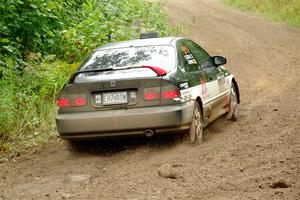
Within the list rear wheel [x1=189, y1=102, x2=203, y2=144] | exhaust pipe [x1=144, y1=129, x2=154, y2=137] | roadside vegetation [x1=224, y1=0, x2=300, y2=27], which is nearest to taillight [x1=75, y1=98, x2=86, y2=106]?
exhaust pipe [x1=144, y1=129, x2=154, y2=137]

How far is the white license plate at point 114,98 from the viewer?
268 inches

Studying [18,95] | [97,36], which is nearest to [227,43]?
[97,36]

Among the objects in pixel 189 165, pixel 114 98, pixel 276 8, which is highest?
pixel 114 98

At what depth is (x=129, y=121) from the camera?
672 cm

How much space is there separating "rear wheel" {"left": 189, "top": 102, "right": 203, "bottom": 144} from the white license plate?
3.01ft

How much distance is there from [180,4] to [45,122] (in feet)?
75.4

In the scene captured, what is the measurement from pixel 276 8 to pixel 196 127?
22927 mm

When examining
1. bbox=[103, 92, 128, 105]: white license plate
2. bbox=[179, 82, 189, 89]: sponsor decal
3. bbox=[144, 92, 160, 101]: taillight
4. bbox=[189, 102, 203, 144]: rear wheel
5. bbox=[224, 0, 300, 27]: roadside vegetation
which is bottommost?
bbox=[224, 0, 300, 27]: roadside vegetation

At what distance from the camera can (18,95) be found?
30.8 ft

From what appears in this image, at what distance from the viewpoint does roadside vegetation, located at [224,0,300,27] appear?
26056 mm

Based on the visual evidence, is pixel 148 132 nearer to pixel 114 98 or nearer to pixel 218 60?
pixel 114 98

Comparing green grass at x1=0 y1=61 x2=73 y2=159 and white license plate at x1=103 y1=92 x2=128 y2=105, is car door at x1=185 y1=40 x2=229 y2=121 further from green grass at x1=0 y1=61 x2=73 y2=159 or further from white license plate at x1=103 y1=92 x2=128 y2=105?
green grass at x1=0 y1=61 x2=73 y2=159

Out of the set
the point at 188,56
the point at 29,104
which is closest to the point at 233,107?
the point at 188,56

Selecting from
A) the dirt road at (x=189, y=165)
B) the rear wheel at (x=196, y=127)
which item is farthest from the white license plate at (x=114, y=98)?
the rear wheel at (x=196, y=127)
